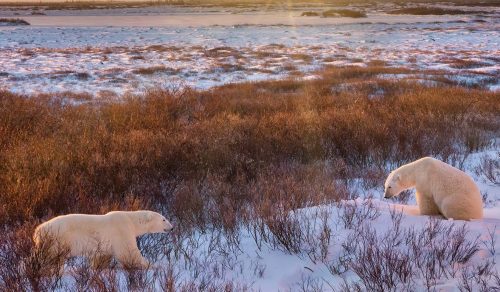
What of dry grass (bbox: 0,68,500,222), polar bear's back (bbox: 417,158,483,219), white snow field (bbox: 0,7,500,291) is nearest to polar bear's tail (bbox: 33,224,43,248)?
white snow field (bbox: 0,7,500,291)

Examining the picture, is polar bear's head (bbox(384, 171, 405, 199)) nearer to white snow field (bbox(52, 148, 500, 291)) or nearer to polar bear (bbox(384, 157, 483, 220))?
polar bear (bbox(384, 157, 483, 220))

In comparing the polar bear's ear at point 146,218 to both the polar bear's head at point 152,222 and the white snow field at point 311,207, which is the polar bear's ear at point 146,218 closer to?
the polar bear's head at point 152,222

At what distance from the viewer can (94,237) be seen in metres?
3.66

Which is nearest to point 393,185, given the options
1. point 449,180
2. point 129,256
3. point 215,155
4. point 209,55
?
point 449,180

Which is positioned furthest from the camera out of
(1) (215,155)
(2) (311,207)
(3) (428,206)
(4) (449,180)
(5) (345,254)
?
(1) (215,155)

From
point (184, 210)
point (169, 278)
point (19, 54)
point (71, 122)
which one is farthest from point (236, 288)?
point (19, 54)

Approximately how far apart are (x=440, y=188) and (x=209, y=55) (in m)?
21.6

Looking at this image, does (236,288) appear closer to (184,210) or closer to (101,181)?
(184,210)

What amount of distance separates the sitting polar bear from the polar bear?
99.0 inches

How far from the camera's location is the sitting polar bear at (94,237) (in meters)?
3.56

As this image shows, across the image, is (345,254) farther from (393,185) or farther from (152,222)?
(152,222)

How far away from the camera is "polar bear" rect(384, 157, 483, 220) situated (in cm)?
443

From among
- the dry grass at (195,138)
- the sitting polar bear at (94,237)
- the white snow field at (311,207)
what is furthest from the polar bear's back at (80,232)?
the dry grass at (195,138)

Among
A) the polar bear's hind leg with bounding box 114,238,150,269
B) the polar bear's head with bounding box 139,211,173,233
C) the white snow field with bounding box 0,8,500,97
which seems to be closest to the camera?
the polar bear's hind leg with bounding box 114,238,150,269
